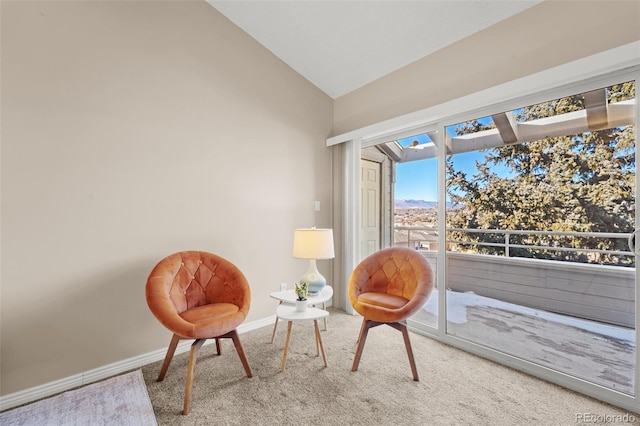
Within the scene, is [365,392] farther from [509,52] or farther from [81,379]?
[509,52]

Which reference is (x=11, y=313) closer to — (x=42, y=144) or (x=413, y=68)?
(x=42, y=144)

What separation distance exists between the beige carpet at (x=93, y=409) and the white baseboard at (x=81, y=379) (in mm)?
58

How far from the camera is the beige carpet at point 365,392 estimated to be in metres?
1.65

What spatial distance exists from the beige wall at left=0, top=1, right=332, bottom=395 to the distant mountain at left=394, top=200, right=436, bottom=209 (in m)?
1.37

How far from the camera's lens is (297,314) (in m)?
2.22

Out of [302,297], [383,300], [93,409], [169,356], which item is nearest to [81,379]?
[93,409]

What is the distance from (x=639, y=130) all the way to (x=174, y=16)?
3.38 meters

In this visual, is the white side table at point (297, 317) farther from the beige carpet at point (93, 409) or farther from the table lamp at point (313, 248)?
the beige carpet at point (93, 409)

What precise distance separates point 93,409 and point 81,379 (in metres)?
0.39

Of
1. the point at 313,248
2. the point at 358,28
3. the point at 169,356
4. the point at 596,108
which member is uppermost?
the point at 358,28

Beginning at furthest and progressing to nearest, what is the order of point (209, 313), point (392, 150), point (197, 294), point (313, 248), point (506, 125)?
point (392, 150)
point (313, 248)
point (506, 125)
point (197, 294)
point (209, 313)

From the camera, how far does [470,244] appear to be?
2586mm

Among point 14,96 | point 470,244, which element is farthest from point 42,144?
point 470,244

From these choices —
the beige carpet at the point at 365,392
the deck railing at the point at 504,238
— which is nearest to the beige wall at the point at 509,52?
the deck railing at the point at 504,238
